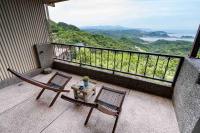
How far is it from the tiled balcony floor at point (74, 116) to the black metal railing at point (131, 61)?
0.61 meters

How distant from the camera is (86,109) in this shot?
2.16m

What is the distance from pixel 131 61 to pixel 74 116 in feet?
7.97

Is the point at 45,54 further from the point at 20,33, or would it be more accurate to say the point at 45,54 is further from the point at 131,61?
the point at 131,61

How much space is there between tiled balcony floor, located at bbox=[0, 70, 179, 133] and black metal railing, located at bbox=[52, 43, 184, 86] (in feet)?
1.99

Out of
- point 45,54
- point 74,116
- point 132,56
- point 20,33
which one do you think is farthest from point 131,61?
point 20,33

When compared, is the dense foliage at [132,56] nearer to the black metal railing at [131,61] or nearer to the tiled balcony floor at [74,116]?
the black metal railing at [131,61]

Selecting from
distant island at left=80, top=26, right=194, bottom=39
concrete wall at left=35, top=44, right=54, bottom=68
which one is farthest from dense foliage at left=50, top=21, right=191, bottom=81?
concrete wall at left=35, top=44, right=54, bottom=68

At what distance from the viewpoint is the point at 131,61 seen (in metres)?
3.54

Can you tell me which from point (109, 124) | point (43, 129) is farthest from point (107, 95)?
point (43, 129)

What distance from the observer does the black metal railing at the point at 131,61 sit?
8.09 feet

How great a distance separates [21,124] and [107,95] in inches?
61.3

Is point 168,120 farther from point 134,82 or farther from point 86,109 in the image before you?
point 86,109

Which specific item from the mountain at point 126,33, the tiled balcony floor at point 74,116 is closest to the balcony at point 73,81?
the tiled balcony floor at point 74,116

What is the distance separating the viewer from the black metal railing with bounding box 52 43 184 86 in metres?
2.47
